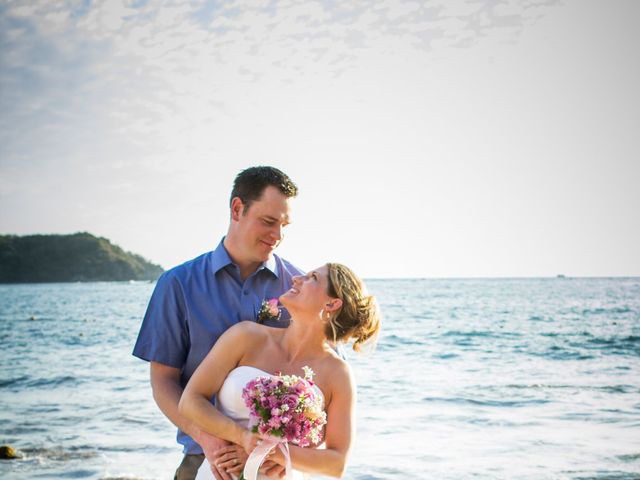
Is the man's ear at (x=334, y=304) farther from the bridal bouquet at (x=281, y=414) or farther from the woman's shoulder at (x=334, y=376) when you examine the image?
the bridal bouquet at (x=281, y=414)

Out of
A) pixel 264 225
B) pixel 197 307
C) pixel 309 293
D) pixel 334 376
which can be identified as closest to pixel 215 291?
pixel 197 307

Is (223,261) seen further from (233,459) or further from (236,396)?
(233,459)

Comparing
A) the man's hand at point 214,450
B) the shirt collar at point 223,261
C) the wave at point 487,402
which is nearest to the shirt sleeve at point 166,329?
the shirt collar at point 223,261

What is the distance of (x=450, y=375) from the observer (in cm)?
1669

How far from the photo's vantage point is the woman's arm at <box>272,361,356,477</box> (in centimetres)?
336

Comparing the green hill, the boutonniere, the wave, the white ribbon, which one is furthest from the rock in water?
the green hill

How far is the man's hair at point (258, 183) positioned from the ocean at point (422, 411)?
206 inches

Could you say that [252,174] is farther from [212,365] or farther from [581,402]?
[581,402]

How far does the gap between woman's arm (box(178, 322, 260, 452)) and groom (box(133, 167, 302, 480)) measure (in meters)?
0.23

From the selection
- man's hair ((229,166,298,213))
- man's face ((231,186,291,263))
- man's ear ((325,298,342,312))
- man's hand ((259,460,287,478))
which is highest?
man's hair ((229,166,298,213))

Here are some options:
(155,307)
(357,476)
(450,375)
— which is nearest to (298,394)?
(155,307)

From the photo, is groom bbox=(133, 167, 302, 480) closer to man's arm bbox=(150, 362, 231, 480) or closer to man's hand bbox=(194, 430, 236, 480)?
man's arm bbox=(150, 362, 231, 480)

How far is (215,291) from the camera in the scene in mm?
4133

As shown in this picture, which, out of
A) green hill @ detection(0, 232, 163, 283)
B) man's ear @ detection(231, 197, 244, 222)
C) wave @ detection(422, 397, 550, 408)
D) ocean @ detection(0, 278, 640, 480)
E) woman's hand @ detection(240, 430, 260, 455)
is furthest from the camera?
green hill @ detection(0, 232, 163, 283)
